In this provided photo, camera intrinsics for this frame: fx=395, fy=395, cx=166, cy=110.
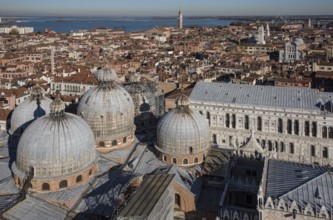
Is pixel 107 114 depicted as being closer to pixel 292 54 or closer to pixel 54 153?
pixel 54 153

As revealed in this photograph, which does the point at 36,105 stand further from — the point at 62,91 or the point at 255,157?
the point at 62,91

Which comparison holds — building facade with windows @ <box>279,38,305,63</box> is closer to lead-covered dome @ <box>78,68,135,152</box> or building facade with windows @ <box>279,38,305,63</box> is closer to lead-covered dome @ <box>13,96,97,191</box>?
lead-covered dome @ <box>78,68,135,152</box>

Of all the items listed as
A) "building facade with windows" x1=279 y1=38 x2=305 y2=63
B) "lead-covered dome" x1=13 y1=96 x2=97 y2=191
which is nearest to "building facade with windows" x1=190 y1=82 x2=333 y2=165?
"lead-covered dome" x1=13 y1=96 x2=97 y2=191

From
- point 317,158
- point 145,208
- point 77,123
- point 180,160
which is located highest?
point 77,123

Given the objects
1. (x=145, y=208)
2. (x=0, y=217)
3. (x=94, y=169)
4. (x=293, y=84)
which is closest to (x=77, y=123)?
(x=94, y=169)

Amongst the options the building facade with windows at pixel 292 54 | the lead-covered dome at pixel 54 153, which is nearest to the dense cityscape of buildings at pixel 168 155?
the lead-covered dome at pixel 54 153

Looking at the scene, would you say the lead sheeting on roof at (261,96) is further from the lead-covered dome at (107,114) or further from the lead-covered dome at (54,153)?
the lead-covered dome at (54,153)

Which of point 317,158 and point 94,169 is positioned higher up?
point 94,169
